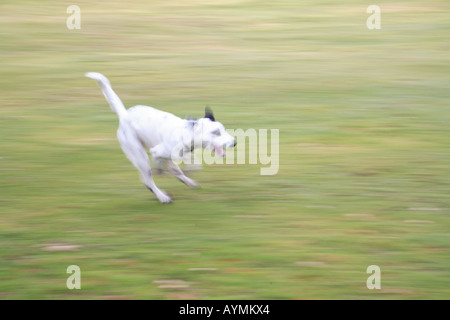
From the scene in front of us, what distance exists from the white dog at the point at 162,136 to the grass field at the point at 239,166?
539 mm

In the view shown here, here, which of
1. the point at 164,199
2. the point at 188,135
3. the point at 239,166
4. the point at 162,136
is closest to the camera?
the point at 188,135

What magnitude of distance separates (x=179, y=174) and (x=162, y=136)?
2.78ft

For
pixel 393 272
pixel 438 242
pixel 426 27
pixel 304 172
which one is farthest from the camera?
pixel 426 27

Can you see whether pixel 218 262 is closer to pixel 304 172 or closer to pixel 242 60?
pixel 304 172

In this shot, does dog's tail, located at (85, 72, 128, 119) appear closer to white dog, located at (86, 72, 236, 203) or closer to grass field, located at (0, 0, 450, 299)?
white dog, located at (86, 72, 236, 203)

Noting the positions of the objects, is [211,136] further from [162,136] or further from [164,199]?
[164,199]

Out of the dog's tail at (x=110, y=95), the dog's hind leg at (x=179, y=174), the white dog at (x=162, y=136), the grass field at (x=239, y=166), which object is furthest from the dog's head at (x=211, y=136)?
the dog's tail at (x=110, y=95)

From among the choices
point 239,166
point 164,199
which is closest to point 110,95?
point 164,199

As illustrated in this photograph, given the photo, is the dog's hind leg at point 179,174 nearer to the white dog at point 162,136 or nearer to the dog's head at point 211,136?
the white dog at point 162,136

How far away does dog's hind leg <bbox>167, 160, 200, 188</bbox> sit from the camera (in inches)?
337

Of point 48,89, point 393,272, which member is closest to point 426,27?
point 48,89

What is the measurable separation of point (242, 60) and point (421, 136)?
608cm

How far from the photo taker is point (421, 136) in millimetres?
10852

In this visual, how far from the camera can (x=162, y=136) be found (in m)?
7.99
